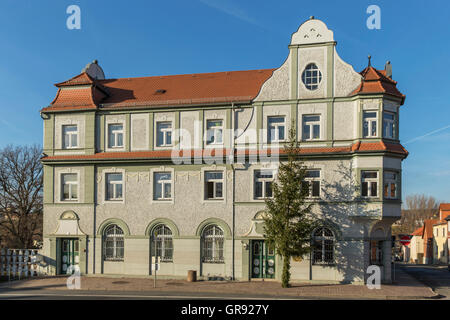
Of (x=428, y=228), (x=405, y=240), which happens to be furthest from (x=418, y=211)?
(x=405, y=240)

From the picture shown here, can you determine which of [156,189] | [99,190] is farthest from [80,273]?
[156,189]

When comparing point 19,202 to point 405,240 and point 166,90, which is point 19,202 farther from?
point 405,240

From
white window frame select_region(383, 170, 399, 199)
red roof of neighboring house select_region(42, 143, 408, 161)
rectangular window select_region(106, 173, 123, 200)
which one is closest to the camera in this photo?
white window frame select_region(383, 170, 399, 199)

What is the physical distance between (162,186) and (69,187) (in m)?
5.98

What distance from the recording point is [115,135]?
26.5 m

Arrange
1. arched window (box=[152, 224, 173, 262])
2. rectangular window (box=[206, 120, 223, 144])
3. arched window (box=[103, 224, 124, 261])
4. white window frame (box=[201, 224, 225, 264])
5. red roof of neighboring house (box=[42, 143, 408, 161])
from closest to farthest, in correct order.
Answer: red roof of neighboring house (box=[42, 143, 408, 161]) < white window frame (box=[201, 224, 225, 264]) < arched window (box=[152, 224, 173, 262]) < rectangular window (box=[206, 120, 223, 144]) < arched window (box=[103, 224, 124, 261])

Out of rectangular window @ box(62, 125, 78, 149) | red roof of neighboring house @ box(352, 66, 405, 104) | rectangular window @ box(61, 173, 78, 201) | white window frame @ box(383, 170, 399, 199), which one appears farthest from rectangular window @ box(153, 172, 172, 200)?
white window frame @ box(383, 170, 399, 199)

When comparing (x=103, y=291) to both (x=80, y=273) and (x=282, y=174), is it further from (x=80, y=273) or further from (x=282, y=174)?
(x=282, y=174)

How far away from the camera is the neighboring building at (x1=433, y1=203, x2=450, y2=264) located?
5438 cm

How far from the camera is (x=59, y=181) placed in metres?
26.4

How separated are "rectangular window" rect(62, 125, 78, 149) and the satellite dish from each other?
5.59 meters

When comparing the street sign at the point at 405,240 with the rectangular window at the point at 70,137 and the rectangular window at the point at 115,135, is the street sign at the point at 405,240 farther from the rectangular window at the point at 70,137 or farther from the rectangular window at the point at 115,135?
the rectangular window at the point at 70,137

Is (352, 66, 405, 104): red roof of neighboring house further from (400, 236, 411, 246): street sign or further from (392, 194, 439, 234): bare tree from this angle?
(392, 194, 439, 234): bare tree

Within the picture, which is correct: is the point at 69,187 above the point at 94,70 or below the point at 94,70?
below
